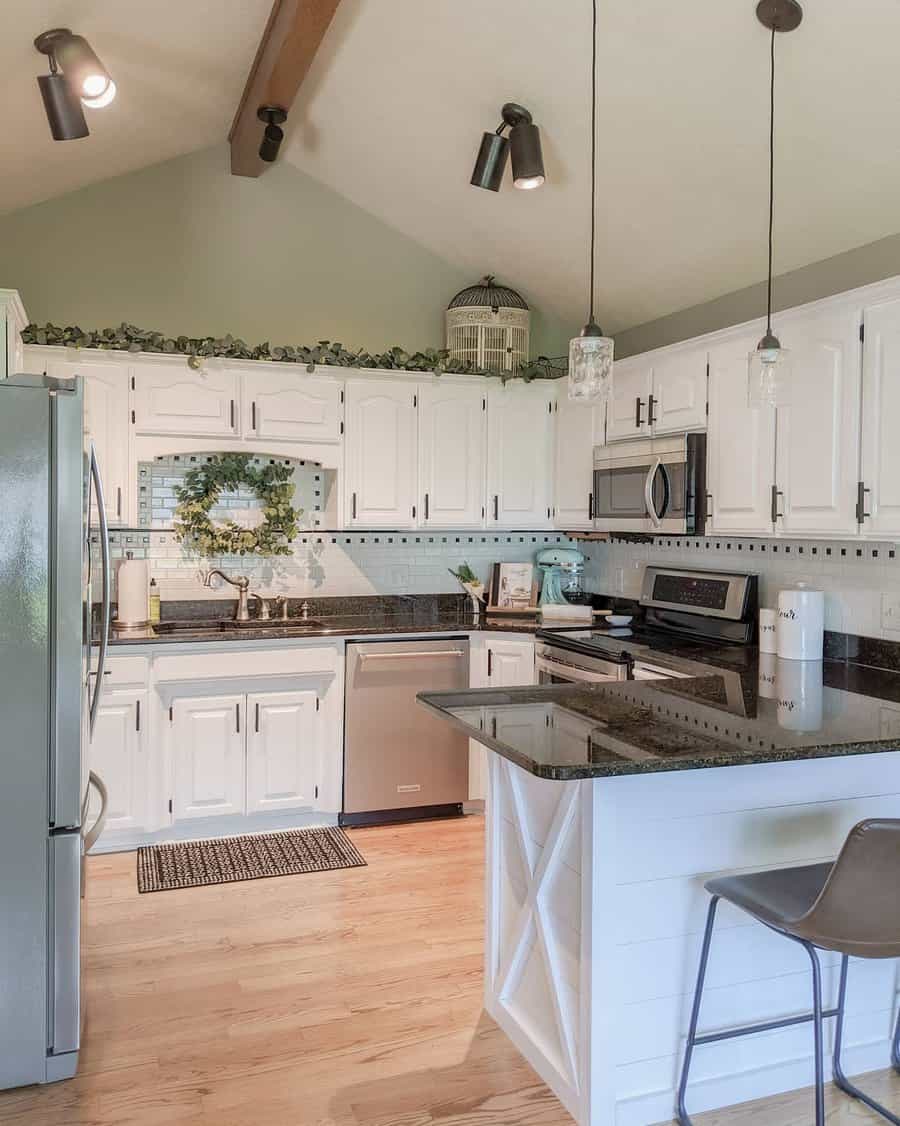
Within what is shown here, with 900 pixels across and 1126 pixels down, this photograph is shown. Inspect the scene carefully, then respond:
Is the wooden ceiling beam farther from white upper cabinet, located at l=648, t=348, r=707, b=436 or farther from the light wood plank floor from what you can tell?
the light wood plank floor

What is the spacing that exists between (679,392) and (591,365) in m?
1.58

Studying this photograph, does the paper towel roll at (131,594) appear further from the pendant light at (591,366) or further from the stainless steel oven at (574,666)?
the pendant light at (591,366)

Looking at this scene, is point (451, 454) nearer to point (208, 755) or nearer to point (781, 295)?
point (781, 295)

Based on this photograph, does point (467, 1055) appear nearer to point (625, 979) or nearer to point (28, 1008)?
point (625, 979)

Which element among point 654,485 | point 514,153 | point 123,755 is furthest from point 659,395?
point 123,755

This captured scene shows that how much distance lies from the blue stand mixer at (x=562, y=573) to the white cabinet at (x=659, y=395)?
927 millimetres

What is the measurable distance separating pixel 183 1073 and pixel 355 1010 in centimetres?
53

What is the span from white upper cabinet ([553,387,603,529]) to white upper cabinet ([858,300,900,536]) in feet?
5.12

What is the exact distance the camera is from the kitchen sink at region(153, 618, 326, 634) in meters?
4.21

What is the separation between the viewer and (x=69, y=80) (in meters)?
2.96

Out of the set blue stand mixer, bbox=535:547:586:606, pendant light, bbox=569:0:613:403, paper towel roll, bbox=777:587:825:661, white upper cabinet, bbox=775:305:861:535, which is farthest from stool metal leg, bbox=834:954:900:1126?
blue stand mixer, bbox=535:547:586:606

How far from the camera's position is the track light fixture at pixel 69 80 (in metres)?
2.88

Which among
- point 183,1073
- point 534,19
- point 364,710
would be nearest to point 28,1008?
point 183,1073

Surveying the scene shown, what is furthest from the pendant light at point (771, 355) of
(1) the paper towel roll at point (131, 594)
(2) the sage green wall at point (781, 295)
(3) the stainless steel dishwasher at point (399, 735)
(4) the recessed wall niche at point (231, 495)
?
(1) the paper towel roll at point (131, 594)
